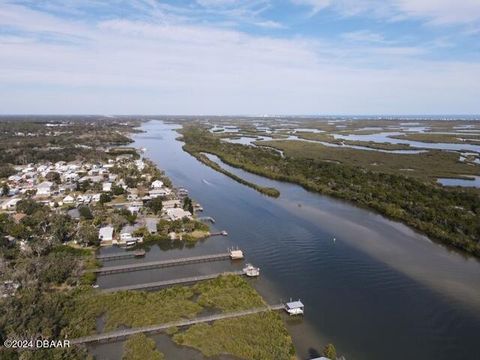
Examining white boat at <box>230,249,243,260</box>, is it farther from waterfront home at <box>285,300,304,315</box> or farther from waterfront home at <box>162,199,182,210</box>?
waterfront home at <box>162,199,182,210</box>

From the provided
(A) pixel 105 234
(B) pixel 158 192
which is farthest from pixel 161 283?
(B) pixel 158 192

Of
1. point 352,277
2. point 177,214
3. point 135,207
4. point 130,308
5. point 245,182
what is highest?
point 177,214

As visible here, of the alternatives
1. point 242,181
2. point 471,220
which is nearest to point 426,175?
point 471,220

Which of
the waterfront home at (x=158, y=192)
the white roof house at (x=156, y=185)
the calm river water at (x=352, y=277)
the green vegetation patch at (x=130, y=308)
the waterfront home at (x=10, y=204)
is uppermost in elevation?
the white roof house at (x=156, y=185)

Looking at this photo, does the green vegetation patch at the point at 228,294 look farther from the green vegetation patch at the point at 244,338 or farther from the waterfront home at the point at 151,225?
the waterfront home at the point at 151,225

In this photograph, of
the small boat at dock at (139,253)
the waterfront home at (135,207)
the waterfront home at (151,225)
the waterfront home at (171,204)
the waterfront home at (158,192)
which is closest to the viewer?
the small boat at dock at (139,253)

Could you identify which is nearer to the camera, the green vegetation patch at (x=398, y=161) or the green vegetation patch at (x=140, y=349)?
the green vegetation patch at (x=140, y=349)

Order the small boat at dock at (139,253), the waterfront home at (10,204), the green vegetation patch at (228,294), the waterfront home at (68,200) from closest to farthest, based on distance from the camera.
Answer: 1. the green vegetation patch at (228,294)
2. the small boat at dock at (139,253)
3. the waterfront home at (10,204)
4. the waterfront home at (68,200)

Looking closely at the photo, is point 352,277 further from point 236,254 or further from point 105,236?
point 105,236

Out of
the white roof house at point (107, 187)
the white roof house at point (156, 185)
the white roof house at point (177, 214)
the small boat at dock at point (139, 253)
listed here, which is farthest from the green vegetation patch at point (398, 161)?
the small boat at dock at point (139, 253)
